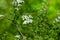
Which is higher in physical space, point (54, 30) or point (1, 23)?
point (54, 30)

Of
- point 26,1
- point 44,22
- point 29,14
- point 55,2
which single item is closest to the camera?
point 55,2

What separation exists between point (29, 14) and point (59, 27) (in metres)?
0.77

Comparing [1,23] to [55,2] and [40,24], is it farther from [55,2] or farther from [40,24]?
[40,24]

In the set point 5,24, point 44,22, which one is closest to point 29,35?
point 44,22

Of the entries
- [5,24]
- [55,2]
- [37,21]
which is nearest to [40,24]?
[37,21]

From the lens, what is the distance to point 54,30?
2062 mm

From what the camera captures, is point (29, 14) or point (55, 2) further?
point (29, 14)

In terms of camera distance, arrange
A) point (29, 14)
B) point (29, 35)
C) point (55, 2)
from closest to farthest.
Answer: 1. point (55, 2)
2. point (29, 14)
3. point (29, 35)

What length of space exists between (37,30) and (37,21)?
12 centimetres

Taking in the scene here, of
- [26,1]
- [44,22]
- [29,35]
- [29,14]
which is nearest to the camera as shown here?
[26,1]

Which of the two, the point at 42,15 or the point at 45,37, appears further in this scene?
the point at 42,15

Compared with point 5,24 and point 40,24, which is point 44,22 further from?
point 5,24

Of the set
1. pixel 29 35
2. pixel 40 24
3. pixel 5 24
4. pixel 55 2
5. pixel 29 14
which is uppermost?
pixel 40 24

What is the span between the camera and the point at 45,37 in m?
1.97
